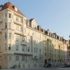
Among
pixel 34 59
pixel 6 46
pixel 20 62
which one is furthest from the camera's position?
pixel 34 59

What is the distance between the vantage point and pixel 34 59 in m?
71.1

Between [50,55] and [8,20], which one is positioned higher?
[8,20]

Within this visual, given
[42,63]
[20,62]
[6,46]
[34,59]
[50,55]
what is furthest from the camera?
[50,55]

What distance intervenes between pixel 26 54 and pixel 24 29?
26.8 feet

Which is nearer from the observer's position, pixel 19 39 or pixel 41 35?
pixel 19 39

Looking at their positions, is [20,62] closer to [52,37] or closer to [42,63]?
[42,63]

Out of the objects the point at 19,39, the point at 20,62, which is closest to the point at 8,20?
→ the point at 19,39

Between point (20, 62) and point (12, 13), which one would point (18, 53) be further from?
point (12, 13)

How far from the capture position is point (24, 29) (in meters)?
65.9

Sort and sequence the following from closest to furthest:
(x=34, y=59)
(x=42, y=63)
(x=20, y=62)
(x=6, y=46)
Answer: (x=6, y=46), (x=20, y=62), (x=34, y=59), (x=42, y=63)

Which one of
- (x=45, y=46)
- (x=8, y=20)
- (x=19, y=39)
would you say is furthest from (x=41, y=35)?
(x=8, y=20)

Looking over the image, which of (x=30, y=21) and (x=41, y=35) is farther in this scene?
(x=41, y=35)

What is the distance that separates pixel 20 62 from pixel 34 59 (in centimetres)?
967

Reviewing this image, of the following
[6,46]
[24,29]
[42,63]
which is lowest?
[42,63]
